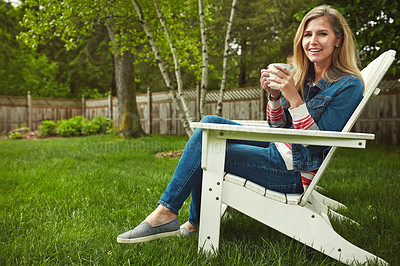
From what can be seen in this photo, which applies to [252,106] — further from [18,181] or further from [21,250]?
[21,250]

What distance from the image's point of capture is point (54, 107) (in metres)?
13.6

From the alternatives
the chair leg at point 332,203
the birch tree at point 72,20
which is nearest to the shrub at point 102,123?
the birch tree at point 72,20

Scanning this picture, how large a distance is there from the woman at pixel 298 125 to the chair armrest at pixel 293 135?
0.51 feet

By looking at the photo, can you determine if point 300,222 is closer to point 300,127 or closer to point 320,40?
point 300,127

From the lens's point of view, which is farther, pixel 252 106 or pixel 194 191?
pixel 252 106

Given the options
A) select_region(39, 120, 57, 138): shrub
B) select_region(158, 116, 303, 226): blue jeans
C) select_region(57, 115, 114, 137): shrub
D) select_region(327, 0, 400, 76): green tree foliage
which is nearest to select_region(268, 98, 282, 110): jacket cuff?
select_region(158, 116, 303, 226): blue jeans

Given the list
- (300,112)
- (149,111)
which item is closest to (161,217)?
(300,112)

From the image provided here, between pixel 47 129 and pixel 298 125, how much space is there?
11.3 m

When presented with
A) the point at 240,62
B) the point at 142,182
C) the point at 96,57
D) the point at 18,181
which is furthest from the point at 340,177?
the point at 96,57

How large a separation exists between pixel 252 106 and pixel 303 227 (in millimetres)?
7802

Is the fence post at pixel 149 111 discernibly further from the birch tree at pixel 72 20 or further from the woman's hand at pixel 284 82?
the woman's hand at pixel 284 82

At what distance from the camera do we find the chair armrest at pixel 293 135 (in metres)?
1.34

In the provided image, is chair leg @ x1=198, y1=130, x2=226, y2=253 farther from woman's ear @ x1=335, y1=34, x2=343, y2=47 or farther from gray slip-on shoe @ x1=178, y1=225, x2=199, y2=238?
woman's ear @ x1=335, y1=34, x2=343, y2=47

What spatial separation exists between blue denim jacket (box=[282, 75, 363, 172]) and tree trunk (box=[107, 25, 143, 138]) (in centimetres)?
765
